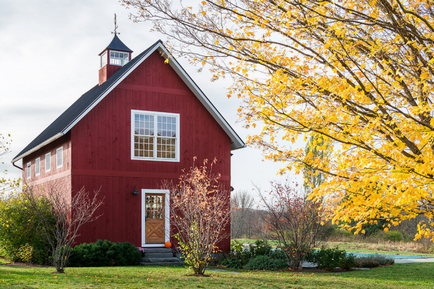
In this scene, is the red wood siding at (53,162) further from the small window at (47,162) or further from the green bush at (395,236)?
the green bush at (395,236)

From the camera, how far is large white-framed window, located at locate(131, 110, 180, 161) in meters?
17.1

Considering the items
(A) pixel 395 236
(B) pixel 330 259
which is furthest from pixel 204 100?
(A) pixel 395 236

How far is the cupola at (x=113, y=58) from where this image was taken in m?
20.8

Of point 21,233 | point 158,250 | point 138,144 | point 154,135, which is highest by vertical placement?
point 154,135

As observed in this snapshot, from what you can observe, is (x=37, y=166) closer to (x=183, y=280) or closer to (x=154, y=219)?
(x=154, y=219)

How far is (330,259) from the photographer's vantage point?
1468 cm

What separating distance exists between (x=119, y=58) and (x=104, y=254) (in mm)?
10027

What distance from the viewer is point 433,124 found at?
5.77 meters

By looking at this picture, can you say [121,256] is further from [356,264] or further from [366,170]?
[366,170]

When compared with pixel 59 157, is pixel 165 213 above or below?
below

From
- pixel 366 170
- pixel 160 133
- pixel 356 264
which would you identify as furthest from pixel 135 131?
pixel 366 170

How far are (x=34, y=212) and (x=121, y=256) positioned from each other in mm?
3214

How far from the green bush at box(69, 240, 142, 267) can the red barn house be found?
3.71 feet

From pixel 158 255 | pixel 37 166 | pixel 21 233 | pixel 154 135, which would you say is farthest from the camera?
pixel 37 166
